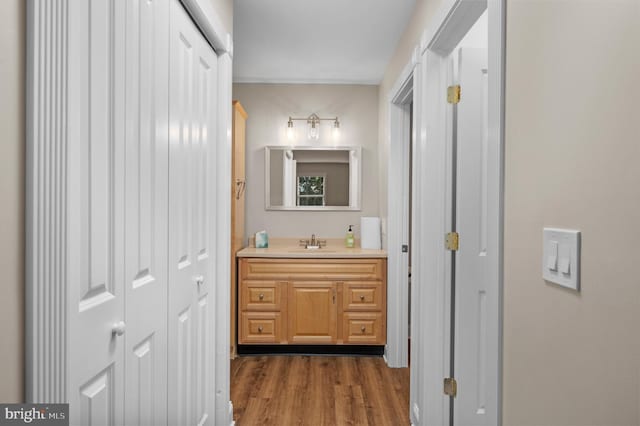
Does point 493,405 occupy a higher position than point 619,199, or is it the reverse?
point 619,199

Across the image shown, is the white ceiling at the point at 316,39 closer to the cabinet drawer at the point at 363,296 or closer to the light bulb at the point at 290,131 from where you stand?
the light bulb at the point at 290,131

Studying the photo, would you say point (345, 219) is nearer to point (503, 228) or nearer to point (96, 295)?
point (503, 228)

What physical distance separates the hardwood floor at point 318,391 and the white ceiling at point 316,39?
2.52 m

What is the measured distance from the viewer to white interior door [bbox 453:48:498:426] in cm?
208

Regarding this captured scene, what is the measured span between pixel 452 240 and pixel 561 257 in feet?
3.95

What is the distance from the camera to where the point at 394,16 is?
2744mm

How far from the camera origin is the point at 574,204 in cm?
88

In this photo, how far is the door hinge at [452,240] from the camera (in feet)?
6.93

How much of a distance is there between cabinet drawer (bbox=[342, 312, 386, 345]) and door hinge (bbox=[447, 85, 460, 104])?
2.01 metres

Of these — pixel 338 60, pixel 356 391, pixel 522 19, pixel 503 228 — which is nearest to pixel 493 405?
pixel 503 228

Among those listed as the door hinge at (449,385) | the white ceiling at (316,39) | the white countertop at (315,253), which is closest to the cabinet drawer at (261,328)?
the white countertop at (315,253)

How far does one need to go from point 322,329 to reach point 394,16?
8.05ft

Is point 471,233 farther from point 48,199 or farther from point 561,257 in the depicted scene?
point 48,199

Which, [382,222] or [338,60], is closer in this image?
[338,60]
